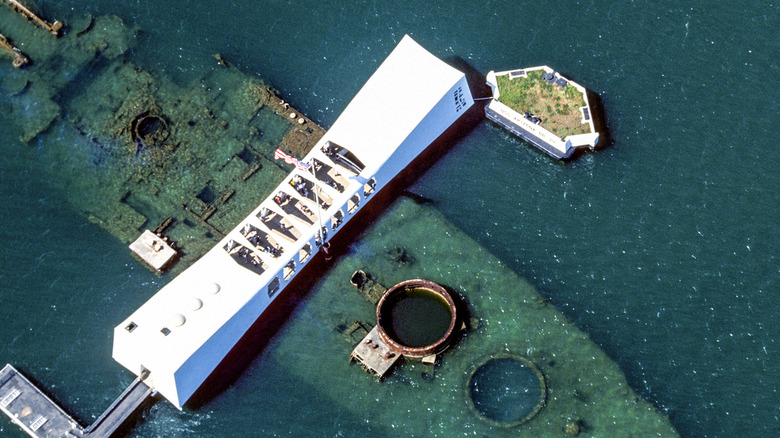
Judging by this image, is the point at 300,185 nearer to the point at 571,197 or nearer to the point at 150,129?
the point at 150,129

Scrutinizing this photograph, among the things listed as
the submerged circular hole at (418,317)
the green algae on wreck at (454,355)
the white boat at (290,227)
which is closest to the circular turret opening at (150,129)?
the white boat at (290,227)

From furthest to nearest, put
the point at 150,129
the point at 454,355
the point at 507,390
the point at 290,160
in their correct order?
1. the point at 150,129
2. the point at 290,160
3. the point at 454,355
4. the point at 507,390

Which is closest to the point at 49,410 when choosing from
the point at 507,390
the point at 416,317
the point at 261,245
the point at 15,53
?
the point at 261,245

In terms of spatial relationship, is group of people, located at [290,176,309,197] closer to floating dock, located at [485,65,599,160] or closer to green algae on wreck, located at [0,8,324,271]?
green algae on wreck, located at [0,8,324,271]

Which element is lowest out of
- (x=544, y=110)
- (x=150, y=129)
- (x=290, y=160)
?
(x=544, y=110)

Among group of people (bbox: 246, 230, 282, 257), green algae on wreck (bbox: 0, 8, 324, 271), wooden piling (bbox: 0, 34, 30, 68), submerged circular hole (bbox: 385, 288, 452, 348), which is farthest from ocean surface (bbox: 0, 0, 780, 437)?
submerged circular hole (bbox: 385, 288, 452, 348)

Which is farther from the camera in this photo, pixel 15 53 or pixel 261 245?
pixel 15 53

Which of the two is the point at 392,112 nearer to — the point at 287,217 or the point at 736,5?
the point at 287,217

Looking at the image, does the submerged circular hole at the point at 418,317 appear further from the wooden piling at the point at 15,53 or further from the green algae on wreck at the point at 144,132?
the wooden piling at the point at 15,53
